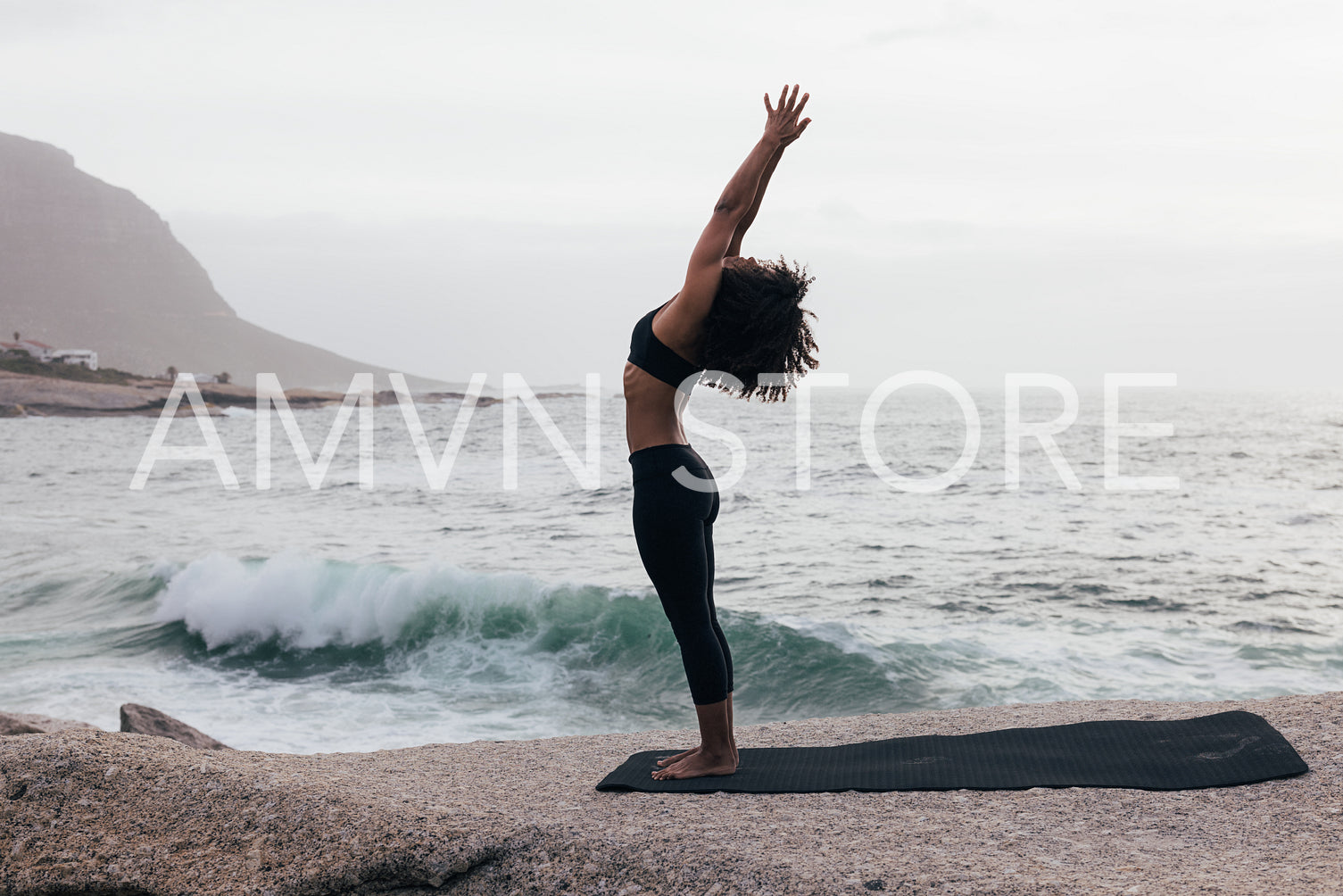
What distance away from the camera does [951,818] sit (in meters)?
2.81

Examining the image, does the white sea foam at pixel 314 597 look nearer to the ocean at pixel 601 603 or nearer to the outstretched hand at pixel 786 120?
the ocean at pixel 601 603

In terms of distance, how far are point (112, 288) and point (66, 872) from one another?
6778 inches

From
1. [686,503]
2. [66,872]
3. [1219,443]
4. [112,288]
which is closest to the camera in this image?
[66,872]

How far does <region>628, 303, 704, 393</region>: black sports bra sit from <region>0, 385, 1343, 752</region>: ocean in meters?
4.27

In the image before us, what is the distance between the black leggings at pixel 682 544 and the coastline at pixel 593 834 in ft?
1.67

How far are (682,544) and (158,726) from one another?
149 inches

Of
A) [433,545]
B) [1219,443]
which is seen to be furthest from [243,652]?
[1219,443]

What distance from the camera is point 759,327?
9.36 feet

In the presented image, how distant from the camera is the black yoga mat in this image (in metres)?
3.14

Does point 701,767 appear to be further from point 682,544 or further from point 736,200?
point 736,200

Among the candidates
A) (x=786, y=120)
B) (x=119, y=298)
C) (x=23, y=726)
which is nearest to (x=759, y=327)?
(x=786, y=120)

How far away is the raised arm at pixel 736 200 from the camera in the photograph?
2781 millimetres

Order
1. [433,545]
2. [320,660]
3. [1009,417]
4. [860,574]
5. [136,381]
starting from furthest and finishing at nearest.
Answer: [136,381] < [1009,417] < [433,545] < [860,574] < [320,660]

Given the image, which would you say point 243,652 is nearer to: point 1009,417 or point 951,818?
point 951,818
